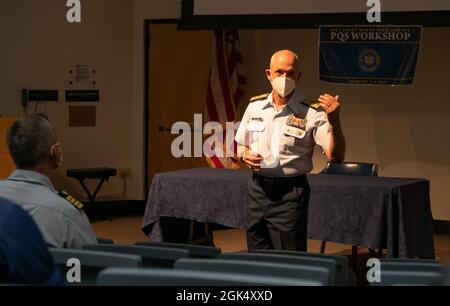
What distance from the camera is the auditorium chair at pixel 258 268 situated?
5.92 feet

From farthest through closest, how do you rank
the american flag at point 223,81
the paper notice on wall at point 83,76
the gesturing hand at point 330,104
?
the paper notice on wall at point 83,76
the american flag at point 223,81
the gesturing hand at point 330,104

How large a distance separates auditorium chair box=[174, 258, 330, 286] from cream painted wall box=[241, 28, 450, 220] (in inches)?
237

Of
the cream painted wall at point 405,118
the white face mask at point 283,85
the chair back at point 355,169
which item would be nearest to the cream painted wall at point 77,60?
the cream painted wall at point 405,118

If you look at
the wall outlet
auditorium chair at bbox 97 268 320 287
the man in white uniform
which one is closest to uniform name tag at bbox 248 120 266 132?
the man in white uniform

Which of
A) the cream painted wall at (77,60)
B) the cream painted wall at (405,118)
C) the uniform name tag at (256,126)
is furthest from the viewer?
the cream painted wall at (77,60)

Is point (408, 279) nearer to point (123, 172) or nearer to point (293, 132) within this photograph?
point (293, 132)

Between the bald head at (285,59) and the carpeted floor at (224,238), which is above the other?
the bald head at (285,59)

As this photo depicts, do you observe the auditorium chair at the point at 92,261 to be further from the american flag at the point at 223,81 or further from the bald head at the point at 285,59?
the american flag at the point at 223,81

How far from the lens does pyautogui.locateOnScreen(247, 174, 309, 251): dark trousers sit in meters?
3.64

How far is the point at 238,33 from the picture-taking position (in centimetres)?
825

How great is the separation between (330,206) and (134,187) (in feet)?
12.8

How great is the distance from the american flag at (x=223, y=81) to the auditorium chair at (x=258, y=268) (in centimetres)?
572

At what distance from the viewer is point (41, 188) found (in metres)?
2.64
